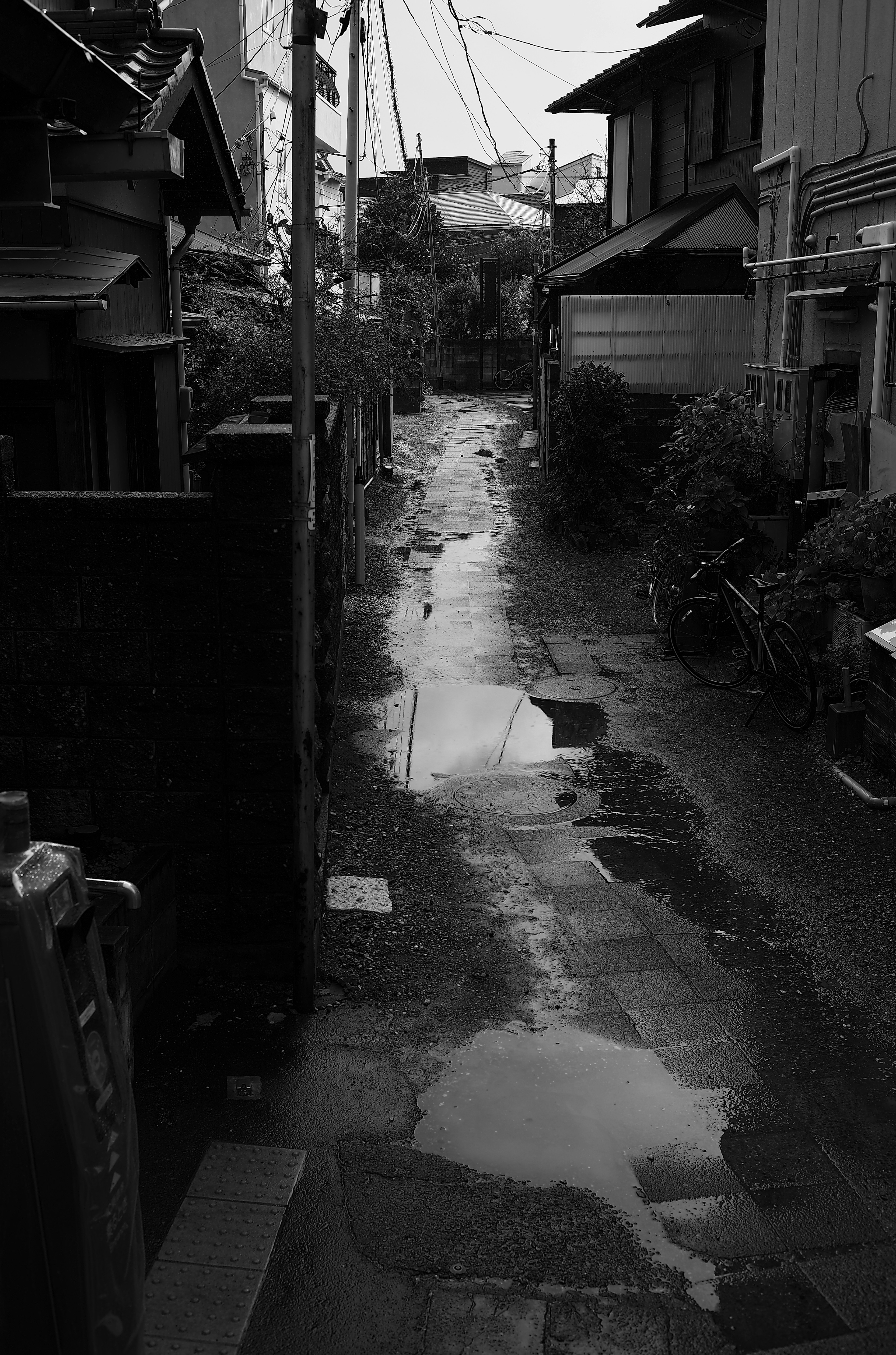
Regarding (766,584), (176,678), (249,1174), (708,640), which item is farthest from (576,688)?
(249,1174)

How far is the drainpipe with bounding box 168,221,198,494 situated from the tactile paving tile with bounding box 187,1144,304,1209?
7871 mm

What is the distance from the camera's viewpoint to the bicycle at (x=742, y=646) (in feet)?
29.5

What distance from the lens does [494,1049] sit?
4.83 metres

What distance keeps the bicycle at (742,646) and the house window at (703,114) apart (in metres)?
11.9

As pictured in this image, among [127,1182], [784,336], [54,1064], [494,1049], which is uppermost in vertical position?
[784,336]

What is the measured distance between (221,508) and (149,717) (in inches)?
36.5

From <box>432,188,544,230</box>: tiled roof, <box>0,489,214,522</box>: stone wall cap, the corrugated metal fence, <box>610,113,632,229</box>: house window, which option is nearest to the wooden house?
<box>0,489,214,522</box>: stone wall cap

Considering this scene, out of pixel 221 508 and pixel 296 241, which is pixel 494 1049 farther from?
pixel 296 241

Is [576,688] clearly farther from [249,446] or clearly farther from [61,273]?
[249,446]

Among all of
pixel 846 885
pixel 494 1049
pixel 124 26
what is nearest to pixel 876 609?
pixel 846 885

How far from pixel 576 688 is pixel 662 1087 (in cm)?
587

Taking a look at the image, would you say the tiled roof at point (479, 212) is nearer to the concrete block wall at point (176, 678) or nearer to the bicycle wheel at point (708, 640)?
the bicycle wheel at point (708, 640)

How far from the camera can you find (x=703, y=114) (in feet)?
66.8

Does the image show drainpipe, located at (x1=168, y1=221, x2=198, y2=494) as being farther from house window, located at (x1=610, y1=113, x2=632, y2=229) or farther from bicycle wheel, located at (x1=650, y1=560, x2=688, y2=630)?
house window, located at (x1=610, y1=113, x2=632, y2=229)
